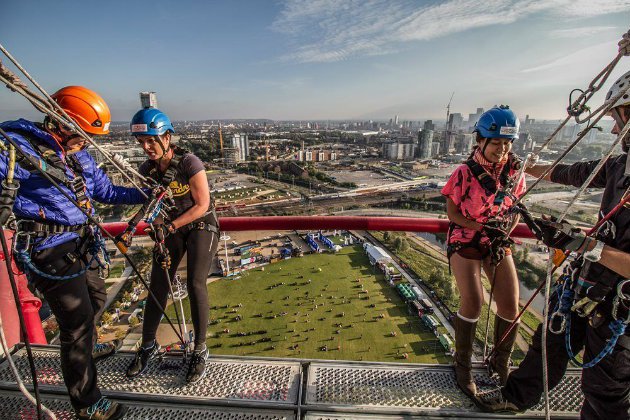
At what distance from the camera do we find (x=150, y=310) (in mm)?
2346

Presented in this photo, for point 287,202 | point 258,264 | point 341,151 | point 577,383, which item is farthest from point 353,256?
point 341,151

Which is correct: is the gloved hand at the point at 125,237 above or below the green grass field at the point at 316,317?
above

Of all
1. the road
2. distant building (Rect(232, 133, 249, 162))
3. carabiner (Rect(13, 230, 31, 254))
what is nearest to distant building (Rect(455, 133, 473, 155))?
distant building (Rect(232, 133, 249, 162))

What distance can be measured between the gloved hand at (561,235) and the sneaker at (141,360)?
2558 mm

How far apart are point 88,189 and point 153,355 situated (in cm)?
125

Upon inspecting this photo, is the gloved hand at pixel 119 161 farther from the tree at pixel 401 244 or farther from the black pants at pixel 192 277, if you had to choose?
the tree at pixel 401 244

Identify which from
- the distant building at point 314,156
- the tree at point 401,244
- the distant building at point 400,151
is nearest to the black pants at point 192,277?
the tree at point 401,244

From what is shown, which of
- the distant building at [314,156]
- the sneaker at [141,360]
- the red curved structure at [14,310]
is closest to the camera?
the sneaker at [141,360]

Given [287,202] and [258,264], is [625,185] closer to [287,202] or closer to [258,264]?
[258,264]

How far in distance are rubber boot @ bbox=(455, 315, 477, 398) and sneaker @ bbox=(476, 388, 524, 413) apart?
5.3 inches

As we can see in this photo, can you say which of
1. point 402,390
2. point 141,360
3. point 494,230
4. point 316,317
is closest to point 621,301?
point 494,230

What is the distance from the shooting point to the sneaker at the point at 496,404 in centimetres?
183

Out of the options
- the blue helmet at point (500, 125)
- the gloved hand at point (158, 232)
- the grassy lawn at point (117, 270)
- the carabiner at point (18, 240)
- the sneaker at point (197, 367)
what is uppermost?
the blue helmet at point (500, 125)

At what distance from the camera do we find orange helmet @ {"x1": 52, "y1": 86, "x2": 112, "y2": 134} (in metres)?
1.94
